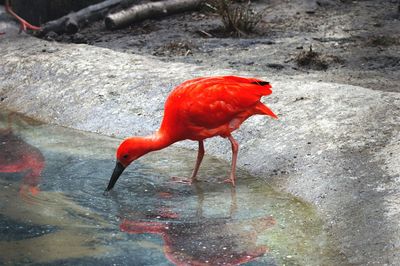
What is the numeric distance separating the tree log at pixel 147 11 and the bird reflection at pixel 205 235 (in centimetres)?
541

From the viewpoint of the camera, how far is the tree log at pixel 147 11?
9.88m

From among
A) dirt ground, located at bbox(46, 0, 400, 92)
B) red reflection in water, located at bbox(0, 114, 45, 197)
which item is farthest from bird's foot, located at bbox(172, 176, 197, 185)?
dirt ground, located at bbox(46, 0, 400, 92)

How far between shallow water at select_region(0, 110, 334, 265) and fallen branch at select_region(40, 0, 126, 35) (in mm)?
3955

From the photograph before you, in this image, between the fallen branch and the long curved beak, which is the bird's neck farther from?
the fallen branch

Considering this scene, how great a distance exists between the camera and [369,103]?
5754mm

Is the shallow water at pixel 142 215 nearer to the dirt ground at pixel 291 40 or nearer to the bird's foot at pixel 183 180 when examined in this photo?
the bird's foot at pixel 183 180

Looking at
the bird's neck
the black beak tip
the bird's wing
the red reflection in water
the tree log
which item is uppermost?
the bird's wing

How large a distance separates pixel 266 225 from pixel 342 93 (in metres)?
1.83

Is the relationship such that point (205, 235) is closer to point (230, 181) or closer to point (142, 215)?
point (142, 215)

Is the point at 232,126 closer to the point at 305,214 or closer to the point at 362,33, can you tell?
the point at 305,214

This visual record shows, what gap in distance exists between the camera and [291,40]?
8977mm

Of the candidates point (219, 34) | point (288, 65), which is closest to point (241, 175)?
point (288, 65)

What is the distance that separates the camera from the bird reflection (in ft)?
13.4

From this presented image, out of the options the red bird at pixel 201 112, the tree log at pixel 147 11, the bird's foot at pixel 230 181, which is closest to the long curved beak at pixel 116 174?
the red bird at pixel 201 112
